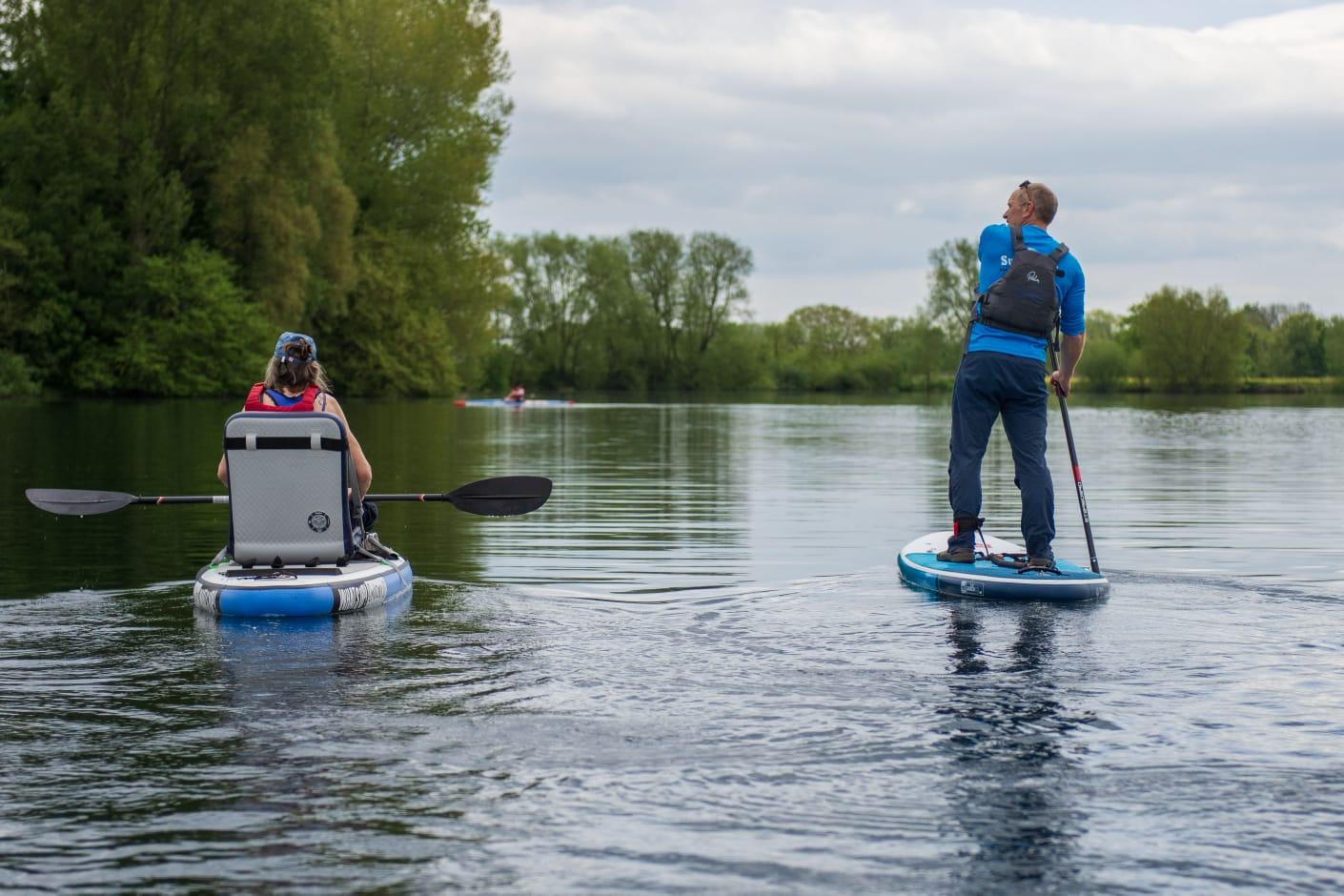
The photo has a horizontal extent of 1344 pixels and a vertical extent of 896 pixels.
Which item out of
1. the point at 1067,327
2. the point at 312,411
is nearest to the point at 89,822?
the point at 312,411

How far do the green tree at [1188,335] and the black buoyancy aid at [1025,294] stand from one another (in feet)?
319

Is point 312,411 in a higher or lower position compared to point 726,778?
higher

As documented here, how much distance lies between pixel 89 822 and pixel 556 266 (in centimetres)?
10670

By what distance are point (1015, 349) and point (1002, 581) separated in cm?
150

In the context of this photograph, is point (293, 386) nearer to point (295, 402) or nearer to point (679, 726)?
point (295, 402)

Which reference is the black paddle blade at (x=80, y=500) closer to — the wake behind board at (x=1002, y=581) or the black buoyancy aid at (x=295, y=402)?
the black buoyancy aid at (x=295, y=402)

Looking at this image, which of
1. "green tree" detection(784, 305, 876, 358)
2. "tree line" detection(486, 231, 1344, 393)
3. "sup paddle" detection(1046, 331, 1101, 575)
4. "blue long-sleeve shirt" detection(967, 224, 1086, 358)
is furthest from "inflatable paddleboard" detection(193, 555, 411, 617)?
"green tree" detection(784, 305, 876, 358)

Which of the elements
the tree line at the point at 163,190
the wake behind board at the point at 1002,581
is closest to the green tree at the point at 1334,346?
the tree line at the point at 163,190

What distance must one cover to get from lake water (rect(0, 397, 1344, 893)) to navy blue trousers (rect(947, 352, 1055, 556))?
717mm

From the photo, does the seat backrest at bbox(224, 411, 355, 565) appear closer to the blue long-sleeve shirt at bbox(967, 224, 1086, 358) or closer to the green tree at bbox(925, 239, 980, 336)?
the blue long-sleeve shirt at bbox(967, 224, 1086, 358)

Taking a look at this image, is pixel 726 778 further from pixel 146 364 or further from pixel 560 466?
pixel 146 364

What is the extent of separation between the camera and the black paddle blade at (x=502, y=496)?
9680 millimetres

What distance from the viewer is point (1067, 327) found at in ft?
30.2

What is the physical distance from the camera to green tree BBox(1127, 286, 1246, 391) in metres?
102
